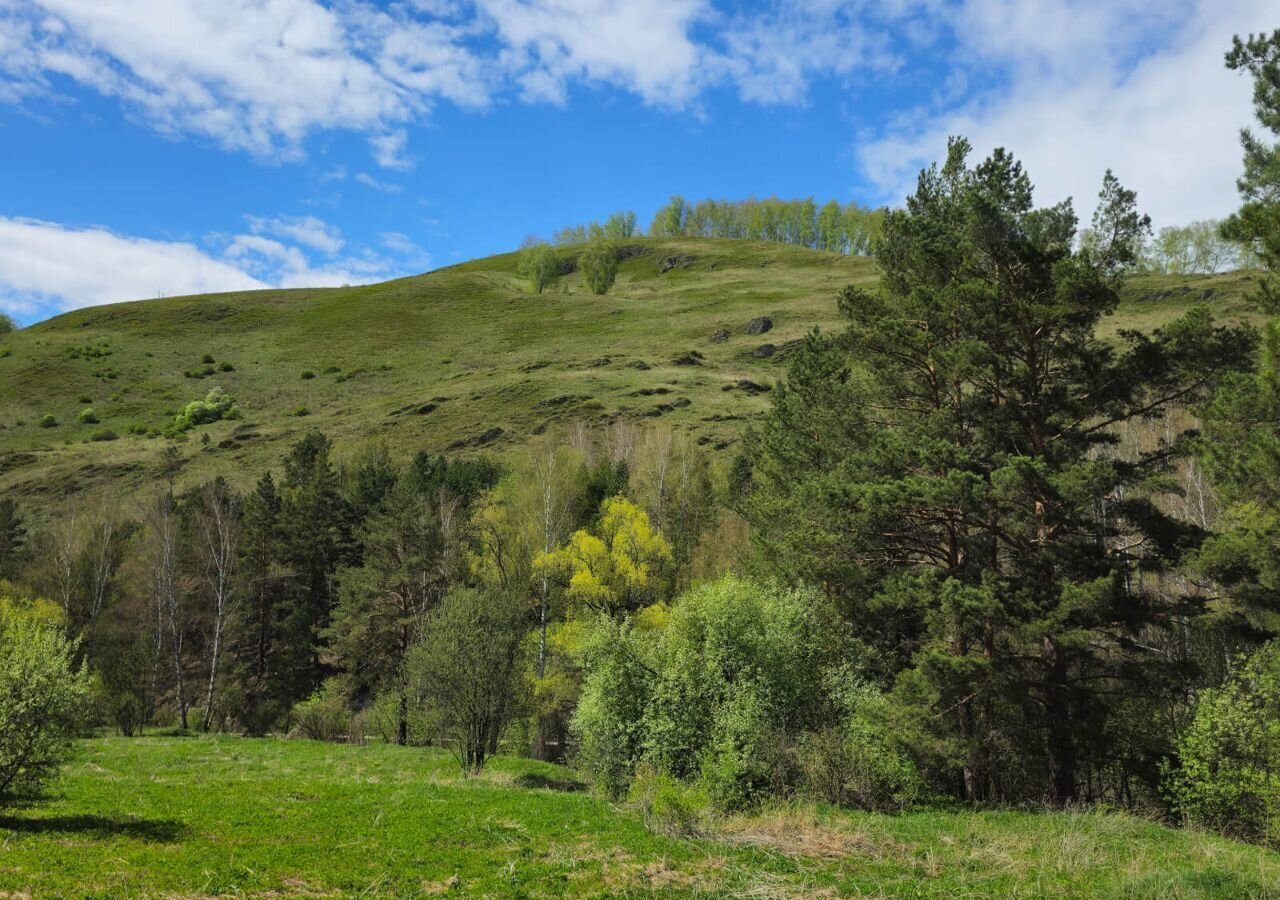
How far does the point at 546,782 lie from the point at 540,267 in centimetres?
15774

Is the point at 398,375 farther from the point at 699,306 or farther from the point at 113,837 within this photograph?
the point at 113,837

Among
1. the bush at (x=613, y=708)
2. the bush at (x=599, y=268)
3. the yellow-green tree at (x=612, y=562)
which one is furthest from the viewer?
the bush at (x=599, y=268)

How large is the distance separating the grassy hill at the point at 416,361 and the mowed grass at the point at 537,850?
212 ft

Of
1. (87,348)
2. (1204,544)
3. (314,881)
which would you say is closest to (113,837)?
(314,881)

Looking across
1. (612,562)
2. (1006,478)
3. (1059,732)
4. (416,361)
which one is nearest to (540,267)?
(416,361)

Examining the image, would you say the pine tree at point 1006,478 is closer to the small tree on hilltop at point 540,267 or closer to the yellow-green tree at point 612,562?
the yellow-green tree at point 612,562

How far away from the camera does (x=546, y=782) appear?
28.4m

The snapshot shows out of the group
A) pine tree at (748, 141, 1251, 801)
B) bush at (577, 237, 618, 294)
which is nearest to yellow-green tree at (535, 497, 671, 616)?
pine tree at (748, 141, 1251, 801)

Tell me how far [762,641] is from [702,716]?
293cm

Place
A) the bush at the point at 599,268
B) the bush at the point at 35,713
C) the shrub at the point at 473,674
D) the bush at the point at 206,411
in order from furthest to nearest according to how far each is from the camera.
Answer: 1. the bush at the point at 599,268
2. the bush at the point at 206,411
3. the shrub at the point at 473,674
4. the bush at the point at 35,713

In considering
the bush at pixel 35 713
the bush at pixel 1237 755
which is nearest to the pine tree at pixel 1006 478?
the bush at pixel 1237 755

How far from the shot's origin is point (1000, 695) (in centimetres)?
2173

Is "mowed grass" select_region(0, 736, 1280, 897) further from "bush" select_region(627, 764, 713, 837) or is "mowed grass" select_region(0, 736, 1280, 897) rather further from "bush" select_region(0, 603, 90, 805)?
"bush" select_region(0, 603, 90, 805)

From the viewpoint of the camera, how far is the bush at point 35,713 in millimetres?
14227
